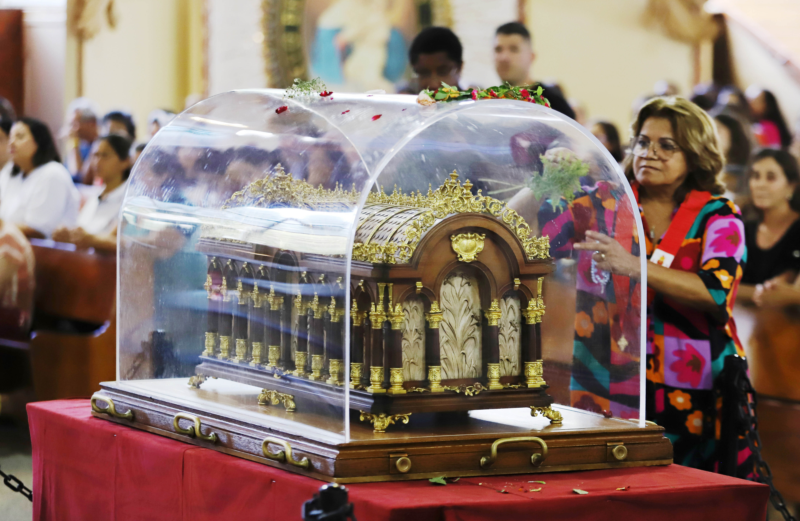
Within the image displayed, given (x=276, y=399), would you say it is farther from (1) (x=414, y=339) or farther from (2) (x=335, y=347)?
(1) (x=414, y=339)

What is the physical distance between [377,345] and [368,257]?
0.70ft

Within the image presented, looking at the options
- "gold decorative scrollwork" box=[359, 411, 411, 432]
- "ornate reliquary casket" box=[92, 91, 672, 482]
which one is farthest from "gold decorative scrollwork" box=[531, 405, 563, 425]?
"gold decorative scrollwork" box=[359, 411, 411, 432]

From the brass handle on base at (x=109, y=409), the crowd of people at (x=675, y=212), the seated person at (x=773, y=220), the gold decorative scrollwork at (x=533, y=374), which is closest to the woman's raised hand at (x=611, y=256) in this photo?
the crowd of people at (x=675, y=212)

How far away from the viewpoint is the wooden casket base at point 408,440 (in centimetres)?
246

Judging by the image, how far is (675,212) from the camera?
3.43 m

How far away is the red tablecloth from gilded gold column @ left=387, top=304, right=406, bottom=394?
0.24 meters

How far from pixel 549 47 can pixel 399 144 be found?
7964 millimetres

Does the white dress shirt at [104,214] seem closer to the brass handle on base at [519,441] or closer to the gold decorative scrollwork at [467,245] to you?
the gold decorative scrollwork at [467,245]

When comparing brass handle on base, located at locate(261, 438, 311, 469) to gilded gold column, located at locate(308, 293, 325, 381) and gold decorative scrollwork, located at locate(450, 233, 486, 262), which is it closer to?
→ gilded gold column, located at locate(308, 293, 325, 381)

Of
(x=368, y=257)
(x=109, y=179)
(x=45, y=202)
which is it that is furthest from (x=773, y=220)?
(x=45, y=202)

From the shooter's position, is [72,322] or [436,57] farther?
[72,322]

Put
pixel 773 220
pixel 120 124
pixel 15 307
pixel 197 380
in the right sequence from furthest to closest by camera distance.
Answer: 1. pixel 120 124
2. pixel 15 307
3. pixel 773 220
4. pixel 197 380

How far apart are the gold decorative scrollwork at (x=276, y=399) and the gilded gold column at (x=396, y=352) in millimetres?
322

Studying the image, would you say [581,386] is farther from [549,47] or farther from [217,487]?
[549,47]
